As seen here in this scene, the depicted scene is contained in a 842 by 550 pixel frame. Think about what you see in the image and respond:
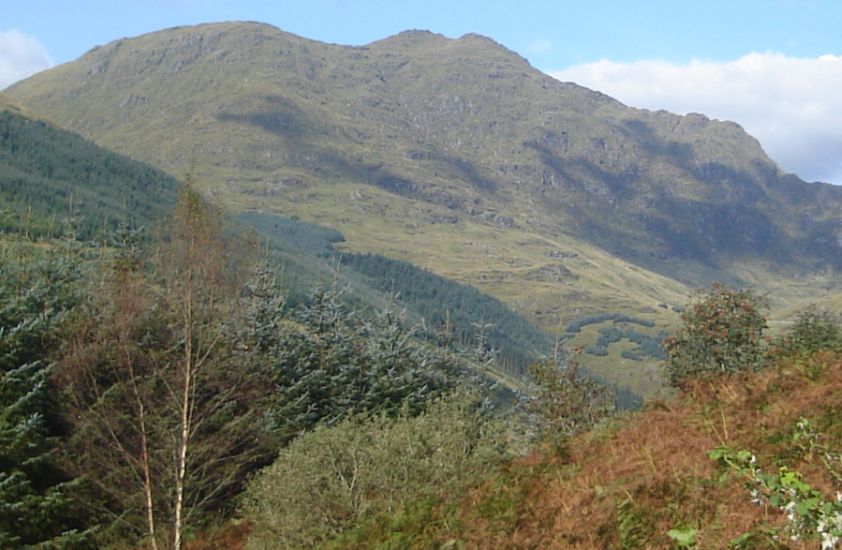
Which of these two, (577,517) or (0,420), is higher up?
(577,517)

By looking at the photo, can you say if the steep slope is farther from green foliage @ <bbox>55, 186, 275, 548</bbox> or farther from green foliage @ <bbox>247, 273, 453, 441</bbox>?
green foliage @ <bbox>247, 273, 453, 441</bbox>

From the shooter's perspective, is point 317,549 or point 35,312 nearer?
point 317,549

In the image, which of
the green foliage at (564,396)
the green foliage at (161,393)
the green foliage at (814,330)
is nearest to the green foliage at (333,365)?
the green foliage at (161,393)

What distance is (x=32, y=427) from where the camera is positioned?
3009cm

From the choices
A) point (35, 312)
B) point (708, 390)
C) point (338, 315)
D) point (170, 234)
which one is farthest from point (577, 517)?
point (338, 315)

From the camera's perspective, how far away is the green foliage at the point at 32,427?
28.7 metres

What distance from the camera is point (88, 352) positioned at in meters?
32.4

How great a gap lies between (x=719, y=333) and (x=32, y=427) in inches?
1366

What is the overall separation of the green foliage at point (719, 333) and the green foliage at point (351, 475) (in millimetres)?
18106

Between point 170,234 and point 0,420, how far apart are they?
1214 centimetres

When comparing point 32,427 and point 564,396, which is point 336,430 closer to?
point 32,427

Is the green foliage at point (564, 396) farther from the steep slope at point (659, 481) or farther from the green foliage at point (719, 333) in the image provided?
the steep slope at point (659, 481)

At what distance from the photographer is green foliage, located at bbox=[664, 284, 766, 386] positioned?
3978 centimetres

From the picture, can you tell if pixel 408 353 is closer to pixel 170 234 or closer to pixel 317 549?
pixel 170 234
